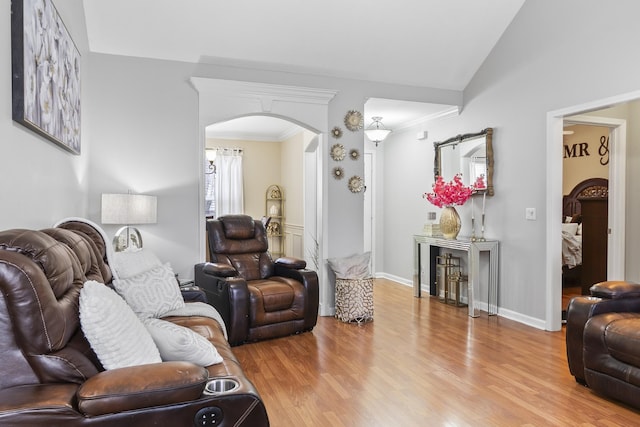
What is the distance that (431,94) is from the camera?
543 centimetres

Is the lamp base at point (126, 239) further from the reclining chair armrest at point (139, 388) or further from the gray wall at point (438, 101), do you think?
the reclining chair armrest at point (139, 388)

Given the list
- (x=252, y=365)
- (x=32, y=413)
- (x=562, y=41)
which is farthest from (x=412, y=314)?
(x=32, y=413)

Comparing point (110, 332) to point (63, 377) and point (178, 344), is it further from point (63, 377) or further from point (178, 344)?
point (178, 344)

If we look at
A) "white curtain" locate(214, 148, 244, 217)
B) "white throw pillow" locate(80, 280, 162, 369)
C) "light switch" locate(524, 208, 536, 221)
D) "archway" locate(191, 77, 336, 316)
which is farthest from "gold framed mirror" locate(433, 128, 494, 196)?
"white throw pillow" locate(80, 280, 162, 369)

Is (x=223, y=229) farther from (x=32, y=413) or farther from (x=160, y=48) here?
(x=32, y=413)

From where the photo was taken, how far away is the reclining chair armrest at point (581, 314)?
2834mm

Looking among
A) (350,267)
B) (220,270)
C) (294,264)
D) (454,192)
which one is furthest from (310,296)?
(454,192)

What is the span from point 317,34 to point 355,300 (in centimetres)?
272

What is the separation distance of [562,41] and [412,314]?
313 centimetres

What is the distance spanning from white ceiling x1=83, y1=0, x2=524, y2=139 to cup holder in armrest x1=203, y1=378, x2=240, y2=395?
3469 millimetres

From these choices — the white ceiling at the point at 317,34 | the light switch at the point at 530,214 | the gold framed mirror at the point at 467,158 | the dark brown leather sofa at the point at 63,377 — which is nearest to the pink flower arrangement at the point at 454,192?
the gold framed mirror at the point at 467,158

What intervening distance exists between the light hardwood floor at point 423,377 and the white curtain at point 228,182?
4.74 meters

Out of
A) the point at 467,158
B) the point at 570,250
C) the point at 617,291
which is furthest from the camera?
the point at 570,250

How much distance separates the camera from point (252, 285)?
411 centimetres
